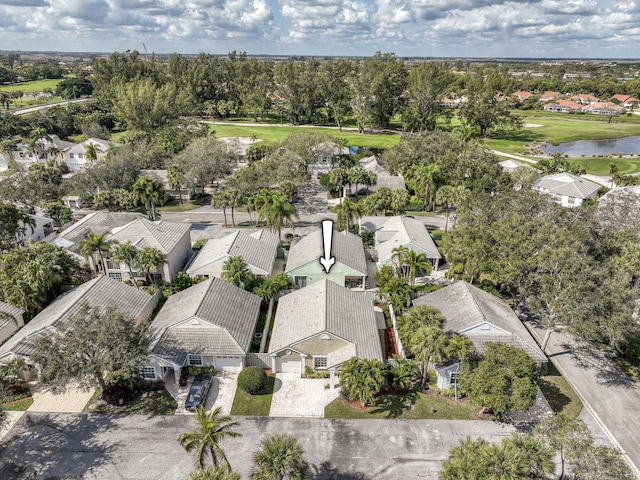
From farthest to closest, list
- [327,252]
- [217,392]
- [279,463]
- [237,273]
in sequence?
[327,252] → [237,273] → [217,392] → [279,463]

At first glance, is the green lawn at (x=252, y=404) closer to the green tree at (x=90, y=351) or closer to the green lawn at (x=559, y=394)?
the green tree at (x=90, y=351)

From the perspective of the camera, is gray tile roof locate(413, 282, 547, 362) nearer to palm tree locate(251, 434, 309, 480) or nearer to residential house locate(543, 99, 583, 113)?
palm tree locate(251, 434, 309, 480)

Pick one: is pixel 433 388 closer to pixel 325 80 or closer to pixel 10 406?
pixel 10 406

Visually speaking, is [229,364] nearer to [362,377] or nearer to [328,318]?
[328,318]

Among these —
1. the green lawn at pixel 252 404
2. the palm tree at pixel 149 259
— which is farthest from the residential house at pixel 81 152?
the green lawn at pixel 252 404

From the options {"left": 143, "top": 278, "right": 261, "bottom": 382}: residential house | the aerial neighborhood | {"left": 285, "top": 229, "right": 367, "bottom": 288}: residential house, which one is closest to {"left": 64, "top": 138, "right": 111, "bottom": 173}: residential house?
the aerial neighborhood

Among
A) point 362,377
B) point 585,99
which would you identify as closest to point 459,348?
point 362,377
